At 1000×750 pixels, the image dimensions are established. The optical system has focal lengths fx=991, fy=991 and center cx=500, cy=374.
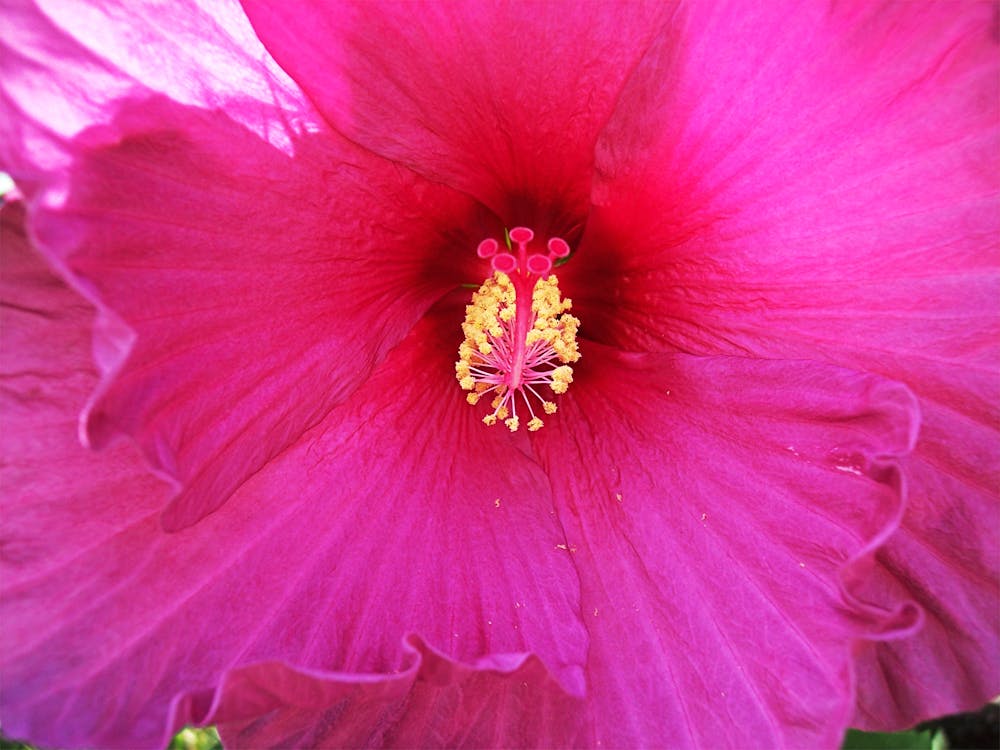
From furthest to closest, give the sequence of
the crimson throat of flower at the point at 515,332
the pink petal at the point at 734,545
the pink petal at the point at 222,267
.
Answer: the crimson throat of flower at the point at 515,332 → the pink petal at the point at 734,545 → the pink petal at the point at 222,267

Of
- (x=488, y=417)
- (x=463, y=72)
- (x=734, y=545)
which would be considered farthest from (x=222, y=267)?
(x=734, y=545)

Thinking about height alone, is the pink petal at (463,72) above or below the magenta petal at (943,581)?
above

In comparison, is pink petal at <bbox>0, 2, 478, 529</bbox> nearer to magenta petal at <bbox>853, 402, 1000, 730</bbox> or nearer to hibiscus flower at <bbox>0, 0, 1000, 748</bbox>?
hibiscus flower at <bbox>0, 0, 1000, 748</bbox>

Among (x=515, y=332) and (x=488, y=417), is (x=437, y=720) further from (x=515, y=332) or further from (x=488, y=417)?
(x=515, y=332)

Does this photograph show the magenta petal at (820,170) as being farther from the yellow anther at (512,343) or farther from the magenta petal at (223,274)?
the magenta petal at (223,274)

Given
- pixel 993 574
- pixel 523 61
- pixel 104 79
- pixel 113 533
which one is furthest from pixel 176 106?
pixel 993 574

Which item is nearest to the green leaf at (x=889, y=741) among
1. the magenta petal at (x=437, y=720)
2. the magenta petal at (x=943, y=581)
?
the magenta petal at (x=943, y=581)

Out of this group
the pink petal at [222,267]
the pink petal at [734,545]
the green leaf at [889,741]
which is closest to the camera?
the pink petal at [222,267]

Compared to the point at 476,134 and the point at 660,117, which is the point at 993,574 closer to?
the point at 660,117
